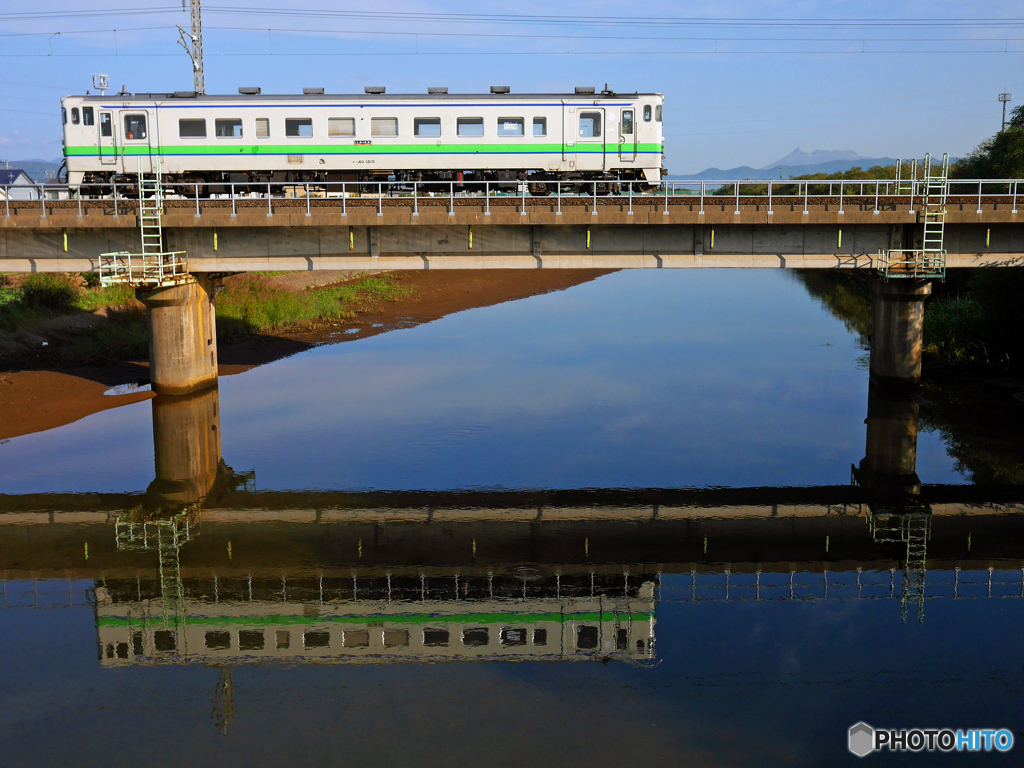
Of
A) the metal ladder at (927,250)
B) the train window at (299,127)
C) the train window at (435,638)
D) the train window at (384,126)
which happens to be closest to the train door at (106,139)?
the train window at (299,127)

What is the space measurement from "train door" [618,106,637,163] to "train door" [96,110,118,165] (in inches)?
722

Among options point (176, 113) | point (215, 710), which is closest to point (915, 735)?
point (215, 710)

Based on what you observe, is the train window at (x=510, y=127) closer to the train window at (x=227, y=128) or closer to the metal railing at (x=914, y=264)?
the train window at (x=227, y=128)

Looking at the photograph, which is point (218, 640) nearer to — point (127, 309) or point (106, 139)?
point (106, 139)

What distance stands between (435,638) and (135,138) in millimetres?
25251

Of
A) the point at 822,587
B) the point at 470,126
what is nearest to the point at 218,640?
the point at 822,587

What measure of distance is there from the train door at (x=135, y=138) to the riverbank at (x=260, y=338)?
8098mm

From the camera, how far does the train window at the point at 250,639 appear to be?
15.1 m

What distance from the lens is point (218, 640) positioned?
604 inches

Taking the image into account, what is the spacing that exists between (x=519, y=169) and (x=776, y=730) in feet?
80.2

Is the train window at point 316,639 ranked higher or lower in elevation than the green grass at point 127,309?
lower

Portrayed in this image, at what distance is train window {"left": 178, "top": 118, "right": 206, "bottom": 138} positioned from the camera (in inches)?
1287

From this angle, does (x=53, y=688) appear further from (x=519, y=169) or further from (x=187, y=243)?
(x=519, y=169)

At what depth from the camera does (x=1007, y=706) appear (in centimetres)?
1311
